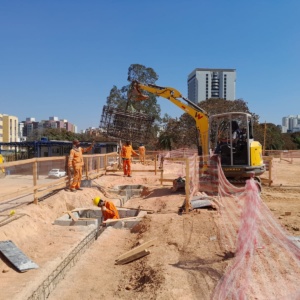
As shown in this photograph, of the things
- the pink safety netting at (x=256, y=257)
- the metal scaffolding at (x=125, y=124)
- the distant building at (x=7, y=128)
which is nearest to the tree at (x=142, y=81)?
the metal scaffolding at (x=125, y=124)

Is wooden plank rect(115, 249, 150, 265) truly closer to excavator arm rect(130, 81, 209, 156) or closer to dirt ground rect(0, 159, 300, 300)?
dirt ground rect(0, 159, 300, 300)

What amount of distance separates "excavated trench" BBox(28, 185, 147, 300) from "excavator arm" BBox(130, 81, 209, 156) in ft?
12.9

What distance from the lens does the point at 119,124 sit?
640 inches

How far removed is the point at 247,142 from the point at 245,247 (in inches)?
251

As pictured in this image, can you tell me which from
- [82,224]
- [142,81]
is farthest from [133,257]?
[142,81]

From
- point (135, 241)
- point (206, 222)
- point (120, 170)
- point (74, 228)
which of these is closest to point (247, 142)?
point (206, 222)

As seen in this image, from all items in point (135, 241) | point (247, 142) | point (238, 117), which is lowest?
point (135, 241)

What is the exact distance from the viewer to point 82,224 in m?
8.80

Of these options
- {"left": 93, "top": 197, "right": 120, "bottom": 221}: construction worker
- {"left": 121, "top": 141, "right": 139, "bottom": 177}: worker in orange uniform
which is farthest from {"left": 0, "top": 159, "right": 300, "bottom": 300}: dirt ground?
{"left": 121, "top": 141, "right": 139, "bottom": 177}: worker in orange uniform

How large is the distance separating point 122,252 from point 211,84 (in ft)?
357

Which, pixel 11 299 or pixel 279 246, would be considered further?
pixel 279 246

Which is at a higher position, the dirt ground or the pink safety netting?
the pink safety netting

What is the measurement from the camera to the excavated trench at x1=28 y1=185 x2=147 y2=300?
506cm

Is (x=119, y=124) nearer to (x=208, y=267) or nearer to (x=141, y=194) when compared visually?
(x=141, y=194)
